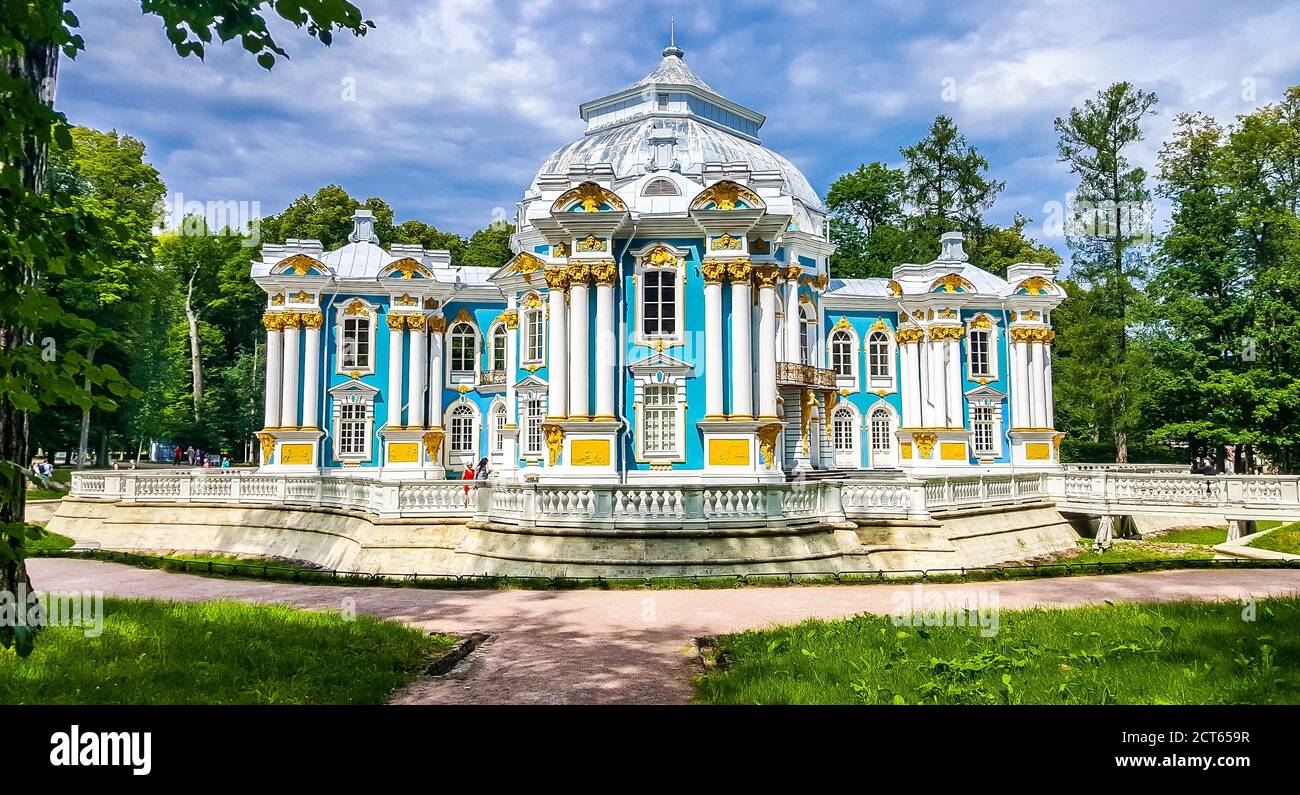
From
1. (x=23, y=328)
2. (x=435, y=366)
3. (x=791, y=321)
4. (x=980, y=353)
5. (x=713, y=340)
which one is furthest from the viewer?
(x=980, y=353)

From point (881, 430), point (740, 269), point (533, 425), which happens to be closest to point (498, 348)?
point (533, 425)

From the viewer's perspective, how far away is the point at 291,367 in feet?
94.1

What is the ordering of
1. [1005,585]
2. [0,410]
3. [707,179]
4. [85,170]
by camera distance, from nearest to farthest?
[0,410] → [1005,585] → [707,179] → [85,170]

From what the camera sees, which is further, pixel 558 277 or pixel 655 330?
pixel 558 277

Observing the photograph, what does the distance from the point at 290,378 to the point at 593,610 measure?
74.2 feet

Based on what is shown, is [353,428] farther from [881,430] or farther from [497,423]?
[881,430]

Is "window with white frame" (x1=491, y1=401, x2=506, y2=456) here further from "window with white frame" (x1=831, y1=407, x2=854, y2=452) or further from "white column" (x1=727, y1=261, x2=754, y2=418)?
"window with white frame" (x1=831, y1=407, x2=854, y2=452)

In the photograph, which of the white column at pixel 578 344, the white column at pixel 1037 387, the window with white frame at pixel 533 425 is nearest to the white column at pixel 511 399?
the window with white frame at pixel 533 425

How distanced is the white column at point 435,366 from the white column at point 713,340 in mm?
14134

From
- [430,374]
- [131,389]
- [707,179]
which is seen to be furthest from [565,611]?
[430,374]

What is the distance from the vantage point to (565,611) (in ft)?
34.2

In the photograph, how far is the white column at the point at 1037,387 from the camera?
30078 mm
